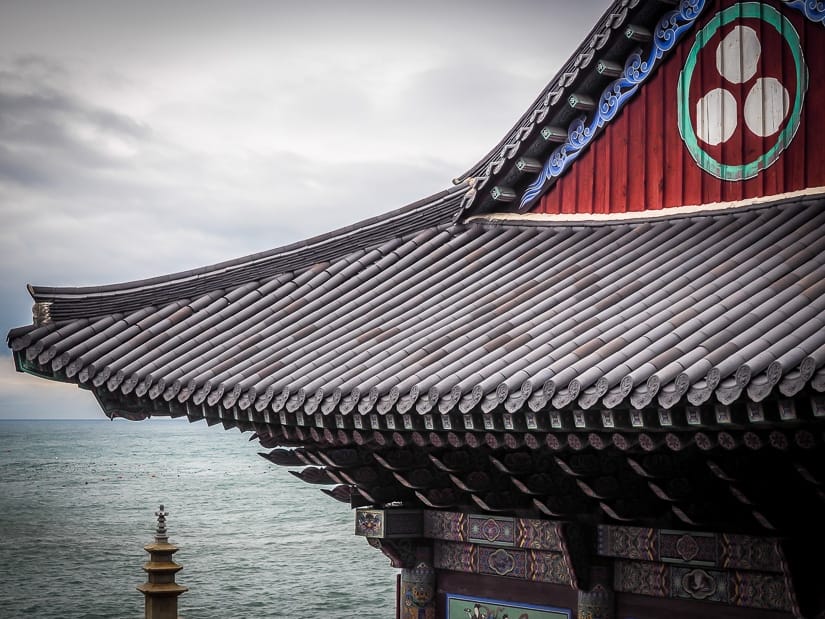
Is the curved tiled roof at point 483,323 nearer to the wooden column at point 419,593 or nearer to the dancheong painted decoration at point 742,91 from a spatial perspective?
the dancheong painted decoration at point 742,91

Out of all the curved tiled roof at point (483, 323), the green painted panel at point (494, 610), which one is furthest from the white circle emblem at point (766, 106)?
the green painted panel at point (494, 610)

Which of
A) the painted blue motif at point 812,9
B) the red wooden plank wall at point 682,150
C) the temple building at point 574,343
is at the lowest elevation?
the temple building at point 574,343

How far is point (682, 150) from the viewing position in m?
8.62

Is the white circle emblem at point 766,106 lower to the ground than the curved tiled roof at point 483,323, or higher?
higher

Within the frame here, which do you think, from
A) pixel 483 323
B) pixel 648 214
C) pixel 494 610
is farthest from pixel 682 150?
pixel 494 610

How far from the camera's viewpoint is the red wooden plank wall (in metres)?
7.93

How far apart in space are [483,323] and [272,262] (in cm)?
254

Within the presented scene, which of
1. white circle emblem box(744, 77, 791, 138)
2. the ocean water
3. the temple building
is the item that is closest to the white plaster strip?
the temple building

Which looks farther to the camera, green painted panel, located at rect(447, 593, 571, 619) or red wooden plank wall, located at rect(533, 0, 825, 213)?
green painted panel, located at rect(447, 593, 571, 619)

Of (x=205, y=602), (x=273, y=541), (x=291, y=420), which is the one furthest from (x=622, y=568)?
(x=273, y=541)

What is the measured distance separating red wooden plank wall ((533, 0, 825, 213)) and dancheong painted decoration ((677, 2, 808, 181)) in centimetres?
1

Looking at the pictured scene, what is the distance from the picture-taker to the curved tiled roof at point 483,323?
6.06m

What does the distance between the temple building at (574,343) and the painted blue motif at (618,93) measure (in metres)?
0.02

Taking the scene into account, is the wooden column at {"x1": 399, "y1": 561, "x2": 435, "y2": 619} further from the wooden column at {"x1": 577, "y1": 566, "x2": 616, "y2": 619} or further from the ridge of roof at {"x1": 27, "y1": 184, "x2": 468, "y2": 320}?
the ridge of roof at {"x1": 27, "y1": 184, "x2": 468, "y2": 320}
